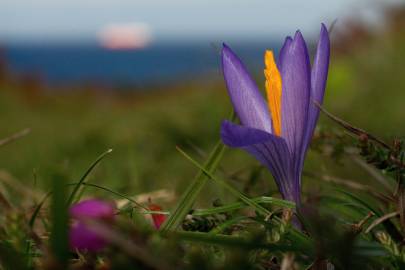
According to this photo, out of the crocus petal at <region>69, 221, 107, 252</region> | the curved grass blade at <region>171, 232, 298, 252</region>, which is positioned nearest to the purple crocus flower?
the curved grass blade at <region>171, 232, 298, 252</region>

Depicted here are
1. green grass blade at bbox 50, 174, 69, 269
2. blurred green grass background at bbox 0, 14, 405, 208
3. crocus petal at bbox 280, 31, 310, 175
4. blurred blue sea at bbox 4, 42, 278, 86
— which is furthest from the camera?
blurred blue sea at bbox 4, 42, 278, 86

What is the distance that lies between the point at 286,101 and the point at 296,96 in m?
0.01

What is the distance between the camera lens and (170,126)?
4410 millimetres

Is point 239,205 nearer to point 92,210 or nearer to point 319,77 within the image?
point 319,77

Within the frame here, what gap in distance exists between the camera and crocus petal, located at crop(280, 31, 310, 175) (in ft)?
2.83

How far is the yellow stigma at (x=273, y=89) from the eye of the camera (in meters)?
0.90

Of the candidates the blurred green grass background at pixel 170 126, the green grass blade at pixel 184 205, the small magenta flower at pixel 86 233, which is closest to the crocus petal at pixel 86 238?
the small magenta flower at pixel 86 233

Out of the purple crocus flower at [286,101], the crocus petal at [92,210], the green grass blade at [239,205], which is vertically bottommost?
the green grass blade at [239,205]

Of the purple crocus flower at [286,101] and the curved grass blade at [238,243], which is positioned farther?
the purple crocus flower at [286,101]

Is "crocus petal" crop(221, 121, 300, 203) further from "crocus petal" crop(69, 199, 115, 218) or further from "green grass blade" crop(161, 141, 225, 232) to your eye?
"crocus petal" crop(69, 199, 115, 218)

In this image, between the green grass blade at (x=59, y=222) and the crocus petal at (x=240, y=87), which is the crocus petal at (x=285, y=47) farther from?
the green grass blade at (x=59, y=222)

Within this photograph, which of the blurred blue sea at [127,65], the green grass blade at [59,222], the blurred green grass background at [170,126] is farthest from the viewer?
the blurred blue sea at [127,65]

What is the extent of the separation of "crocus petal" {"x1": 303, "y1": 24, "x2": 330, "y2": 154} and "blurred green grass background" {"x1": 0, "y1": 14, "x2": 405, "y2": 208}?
845mm

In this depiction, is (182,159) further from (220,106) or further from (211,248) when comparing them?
(211,248)
